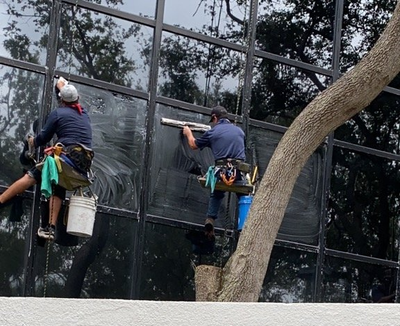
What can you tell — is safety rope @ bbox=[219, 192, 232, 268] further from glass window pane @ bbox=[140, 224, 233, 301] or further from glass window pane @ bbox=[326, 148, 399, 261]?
glass window pane @ bbox=[326, 148, 399, 261]

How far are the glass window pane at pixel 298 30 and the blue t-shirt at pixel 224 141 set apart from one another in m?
1.53

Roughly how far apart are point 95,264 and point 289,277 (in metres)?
2.59

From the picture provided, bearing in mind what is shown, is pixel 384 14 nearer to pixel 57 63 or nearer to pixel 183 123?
pixel 183 123

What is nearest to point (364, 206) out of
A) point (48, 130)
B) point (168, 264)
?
point (168, 264)

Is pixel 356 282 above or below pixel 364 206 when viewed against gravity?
below

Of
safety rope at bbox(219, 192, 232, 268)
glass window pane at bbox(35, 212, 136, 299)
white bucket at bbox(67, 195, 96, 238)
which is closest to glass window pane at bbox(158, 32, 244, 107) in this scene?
safety rope at bbox(219, 192, 232, 268)

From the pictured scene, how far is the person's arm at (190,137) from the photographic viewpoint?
10687 millimetres

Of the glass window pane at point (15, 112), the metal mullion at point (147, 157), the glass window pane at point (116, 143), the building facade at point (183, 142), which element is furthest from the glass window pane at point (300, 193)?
the glass window pane at point (15, 112)

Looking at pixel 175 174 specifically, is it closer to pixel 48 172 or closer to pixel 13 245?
pixel 48 172

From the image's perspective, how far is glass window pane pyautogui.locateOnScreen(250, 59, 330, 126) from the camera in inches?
460

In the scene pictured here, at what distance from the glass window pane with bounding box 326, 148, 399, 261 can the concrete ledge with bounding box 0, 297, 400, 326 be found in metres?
6.78

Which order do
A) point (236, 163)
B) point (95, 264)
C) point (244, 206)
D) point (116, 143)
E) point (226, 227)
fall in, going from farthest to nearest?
point (226, 227), point (244, 206), point (116, 143), point (236, 163), point (95, 264)

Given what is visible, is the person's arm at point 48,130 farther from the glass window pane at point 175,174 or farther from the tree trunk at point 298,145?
the tree trunk at point 298,145

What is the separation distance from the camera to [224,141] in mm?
10586
